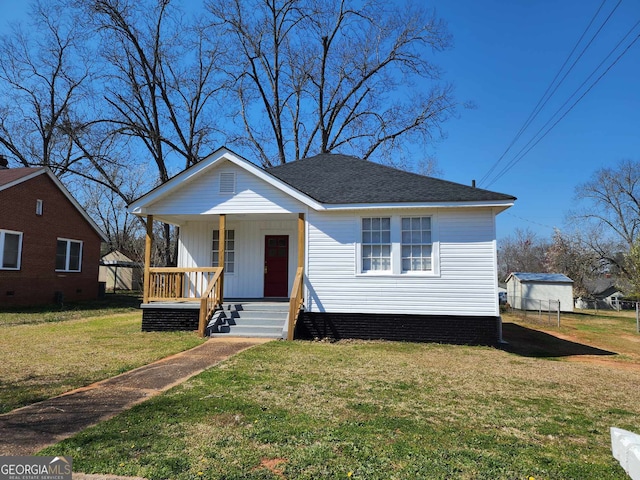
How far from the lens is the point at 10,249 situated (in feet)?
53.4

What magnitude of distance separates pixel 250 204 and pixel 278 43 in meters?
21.0

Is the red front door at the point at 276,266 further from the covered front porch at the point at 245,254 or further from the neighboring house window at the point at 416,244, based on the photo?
the neighboring house window at the point at 416,244

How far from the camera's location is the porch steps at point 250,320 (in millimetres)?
9727

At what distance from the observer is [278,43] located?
2742 cm

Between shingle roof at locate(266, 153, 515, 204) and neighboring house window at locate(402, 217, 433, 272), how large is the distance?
0.70 metres

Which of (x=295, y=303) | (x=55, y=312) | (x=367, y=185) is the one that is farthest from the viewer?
(x=55, y=312)

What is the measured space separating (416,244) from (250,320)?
15.7 ft

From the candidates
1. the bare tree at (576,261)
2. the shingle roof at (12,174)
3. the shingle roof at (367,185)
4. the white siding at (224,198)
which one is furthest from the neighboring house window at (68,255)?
the bare tree at (576,261)

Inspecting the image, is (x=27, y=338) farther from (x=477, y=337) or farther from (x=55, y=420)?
(x=477, y=337)

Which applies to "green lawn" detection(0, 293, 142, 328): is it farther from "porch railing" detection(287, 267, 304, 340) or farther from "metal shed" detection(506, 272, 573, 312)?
"metal shed" detection(506, 272, 573, 312)

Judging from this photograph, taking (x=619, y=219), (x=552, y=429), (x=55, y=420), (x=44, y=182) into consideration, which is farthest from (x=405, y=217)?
(x=619, y=219)

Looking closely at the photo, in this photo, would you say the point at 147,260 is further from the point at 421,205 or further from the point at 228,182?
the point at 421,205

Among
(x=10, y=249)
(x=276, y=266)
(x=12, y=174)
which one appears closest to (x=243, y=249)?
(x=276, y=266)

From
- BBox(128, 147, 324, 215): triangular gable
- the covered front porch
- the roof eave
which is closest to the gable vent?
BBox(128, 147, 324, 215): triangular gable
